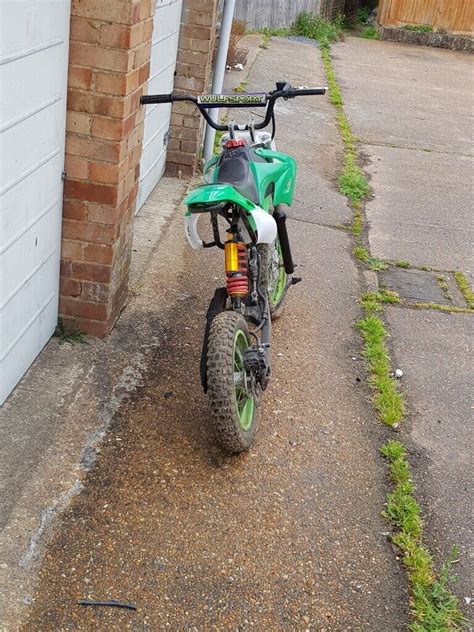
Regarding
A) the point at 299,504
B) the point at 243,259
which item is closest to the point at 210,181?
the point at 243,259

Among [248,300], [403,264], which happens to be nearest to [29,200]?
[248,300]

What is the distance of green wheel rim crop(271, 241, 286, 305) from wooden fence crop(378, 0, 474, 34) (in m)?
16.0

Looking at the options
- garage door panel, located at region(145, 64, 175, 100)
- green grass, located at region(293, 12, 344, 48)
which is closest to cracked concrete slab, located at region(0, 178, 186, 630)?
garage door panel, located at region(145, 64, 175, 100)

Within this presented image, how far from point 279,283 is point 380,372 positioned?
2.66ft

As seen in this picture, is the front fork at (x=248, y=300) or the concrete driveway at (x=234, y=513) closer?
the concrete driveway at (x=234, y=513)

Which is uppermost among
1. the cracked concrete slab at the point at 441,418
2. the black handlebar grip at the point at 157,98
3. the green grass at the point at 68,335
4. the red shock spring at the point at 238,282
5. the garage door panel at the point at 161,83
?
the black handlebar grip at the point at 157,98

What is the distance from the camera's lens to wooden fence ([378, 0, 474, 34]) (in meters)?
17.9

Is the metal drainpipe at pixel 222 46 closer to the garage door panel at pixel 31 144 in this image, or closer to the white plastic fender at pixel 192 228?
the white plastic fender at pixel 192 228

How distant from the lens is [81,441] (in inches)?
122

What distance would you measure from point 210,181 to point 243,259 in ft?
1.34

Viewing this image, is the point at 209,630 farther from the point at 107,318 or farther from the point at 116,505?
the point at 107,318

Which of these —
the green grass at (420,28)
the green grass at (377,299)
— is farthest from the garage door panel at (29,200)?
the green grass at (420,28)

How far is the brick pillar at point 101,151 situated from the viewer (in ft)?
10.2

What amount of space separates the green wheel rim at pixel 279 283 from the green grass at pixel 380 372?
1.92 feet
